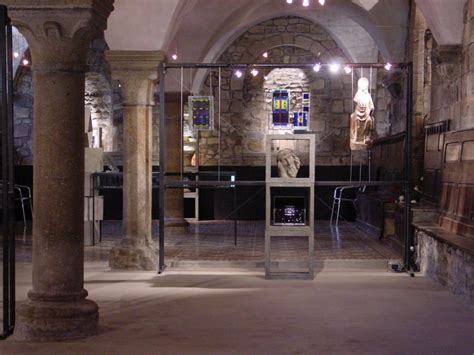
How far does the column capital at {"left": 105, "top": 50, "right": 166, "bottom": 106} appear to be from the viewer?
802 centimetres

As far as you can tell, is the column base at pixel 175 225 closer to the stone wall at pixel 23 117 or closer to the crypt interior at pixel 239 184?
the crypt interior at pixel 239 184

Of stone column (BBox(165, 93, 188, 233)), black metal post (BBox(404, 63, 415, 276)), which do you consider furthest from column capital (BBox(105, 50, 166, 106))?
stone column (BBox(165, 93, 188, 233))

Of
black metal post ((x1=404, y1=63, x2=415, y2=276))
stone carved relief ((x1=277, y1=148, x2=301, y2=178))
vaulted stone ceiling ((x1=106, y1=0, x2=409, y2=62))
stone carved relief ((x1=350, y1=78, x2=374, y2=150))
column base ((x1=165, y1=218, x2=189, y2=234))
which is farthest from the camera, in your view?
column base ((x1=165, y1=218, x2=189, y2=234))

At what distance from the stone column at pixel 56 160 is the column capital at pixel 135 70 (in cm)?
333

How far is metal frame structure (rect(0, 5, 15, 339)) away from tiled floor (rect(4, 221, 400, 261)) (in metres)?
3.90

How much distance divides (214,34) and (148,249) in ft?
18.4

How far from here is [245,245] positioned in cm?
1021

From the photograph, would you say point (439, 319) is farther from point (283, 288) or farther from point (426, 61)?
point (426, 61)

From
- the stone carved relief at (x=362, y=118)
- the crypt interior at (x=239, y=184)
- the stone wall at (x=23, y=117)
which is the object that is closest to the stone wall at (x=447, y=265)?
the crypt interior at (x=239, y=184)

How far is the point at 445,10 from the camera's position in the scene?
8422 mm

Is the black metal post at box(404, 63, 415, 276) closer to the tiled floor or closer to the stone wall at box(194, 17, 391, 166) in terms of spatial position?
the tiled floor

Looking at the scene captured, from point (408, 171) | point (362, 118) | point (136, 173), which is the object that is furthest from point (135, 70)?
point (362, 118)

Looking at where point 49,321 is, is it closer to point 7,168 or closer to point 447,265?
point 7,168

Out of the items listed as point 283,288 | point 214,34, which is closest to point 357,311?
point 283,288
